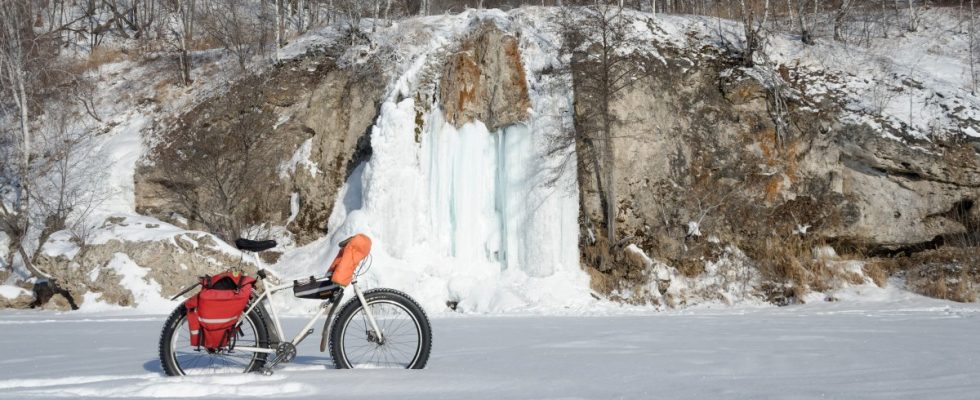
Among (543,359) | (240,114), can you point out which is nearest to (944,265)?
(543,359)

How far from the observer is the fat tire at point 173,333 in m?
4.04

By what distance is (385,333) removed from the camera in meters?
4.30

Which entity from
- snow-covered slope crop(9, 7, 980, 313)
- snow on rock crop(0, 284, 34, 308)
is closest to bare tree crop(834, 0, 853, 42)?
snow-covered slope crop(9, 7, 980, 313)

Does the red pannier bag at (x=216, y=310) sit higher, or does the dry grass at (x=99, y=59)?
the dry grass at (x=99, y=59)

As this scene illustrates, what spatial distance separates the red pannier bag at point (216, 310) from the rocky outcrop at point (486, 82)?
11.5 metres

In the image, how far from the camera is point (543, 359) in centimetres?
471

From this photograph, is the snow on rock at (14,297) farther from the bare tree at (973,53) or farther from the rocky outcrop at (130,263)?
the bare tree at (973,53)

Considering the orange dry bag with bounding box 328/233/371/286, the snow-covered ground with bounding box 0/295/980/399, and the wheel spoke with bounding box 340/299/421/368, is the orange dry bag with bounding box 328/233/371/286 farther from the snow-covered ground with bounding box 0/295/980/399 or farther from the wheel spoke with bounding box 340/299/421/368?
the snow-covered ground with bounding box 0/295/980/399

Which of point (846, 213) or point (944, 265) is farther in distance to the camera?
point (846, 213)

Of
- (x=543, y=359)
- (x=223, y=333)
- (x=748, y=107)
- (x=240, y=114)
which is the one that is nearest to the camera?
(x=223, y=333)

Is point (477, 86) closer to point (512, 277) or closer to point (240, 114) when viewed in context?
point (512, 277)

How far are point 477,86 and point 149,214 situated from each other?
8.72 m

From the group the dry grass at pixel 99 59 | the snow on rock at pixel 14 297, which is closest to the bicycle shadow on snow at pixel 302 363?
the snow on rock at pixel 14 297

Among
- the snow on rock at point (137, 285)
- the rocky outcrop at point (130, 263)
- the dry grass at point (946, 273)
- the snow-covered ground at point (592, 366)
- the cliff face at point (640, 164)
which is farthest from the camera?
the cliff face at point (640, 164)
